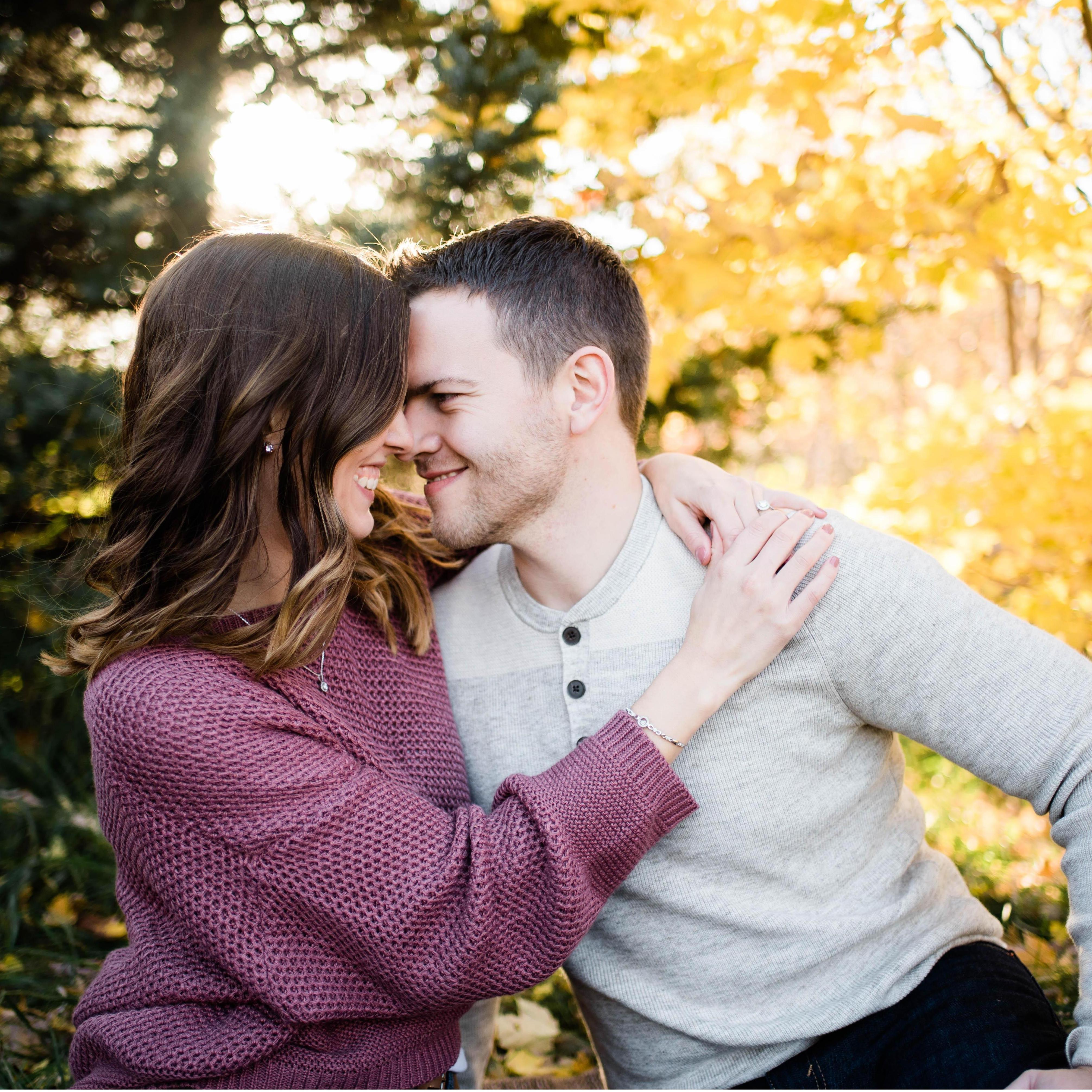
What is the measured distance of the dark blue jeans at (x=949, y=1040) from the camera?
151cm

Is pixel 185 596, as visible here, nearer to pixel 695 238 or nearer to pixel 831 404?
pixel 695 238

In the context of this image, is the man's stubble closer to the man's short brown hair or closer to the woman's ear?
the man's short brown hair

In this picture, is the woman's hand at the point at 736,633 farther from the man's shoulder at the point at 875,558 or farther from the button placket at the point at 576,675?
the button placket at the point at 576,675

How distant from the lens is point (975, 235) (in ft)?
7.66

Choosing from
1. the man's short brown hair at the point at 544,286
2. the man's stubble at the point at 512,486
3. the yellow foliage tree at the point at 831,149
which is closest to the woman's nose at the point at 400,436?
the man's stubble at the point at 512,486

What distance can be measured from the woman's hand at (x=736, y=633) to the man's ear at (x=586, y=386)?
19.2 inches

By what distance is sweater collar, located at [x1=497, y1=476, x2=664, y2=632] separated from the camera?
178 centimetres

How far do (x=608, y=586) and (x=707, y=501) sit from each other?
26cm

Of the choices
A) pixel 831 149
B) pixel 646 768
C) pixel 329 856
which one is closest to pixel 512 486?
pixel 646 768

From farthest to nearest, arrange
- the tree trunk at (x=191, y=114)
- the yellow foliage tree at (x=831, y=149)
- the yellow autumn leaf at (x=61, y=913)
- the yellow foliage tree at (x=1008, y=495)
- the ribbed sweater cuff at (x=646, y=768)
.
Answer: the tree trunk at (x=191, y=114) < the yellow autumn leaf at (x=61, y=913) < the yellow foliage tree at (x=1008, y=495) < the yellow foliage tree at (x=831, y=149) < the ribbed sweater cuff at (x=646, y=768)

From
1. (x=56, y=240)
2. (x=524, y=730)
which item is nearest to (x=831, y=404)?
(x=56, y=240)

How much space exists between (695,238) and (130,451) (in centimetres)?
169

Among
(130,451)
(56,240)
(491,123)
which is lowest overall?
(130,451)

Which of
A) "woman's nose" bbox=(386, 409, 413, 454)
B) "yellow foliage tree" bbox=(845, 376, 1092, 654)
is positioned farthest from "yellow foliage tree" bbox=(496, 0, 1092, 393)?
"woman's nose" bbox=(386, 409, 413, 454)
